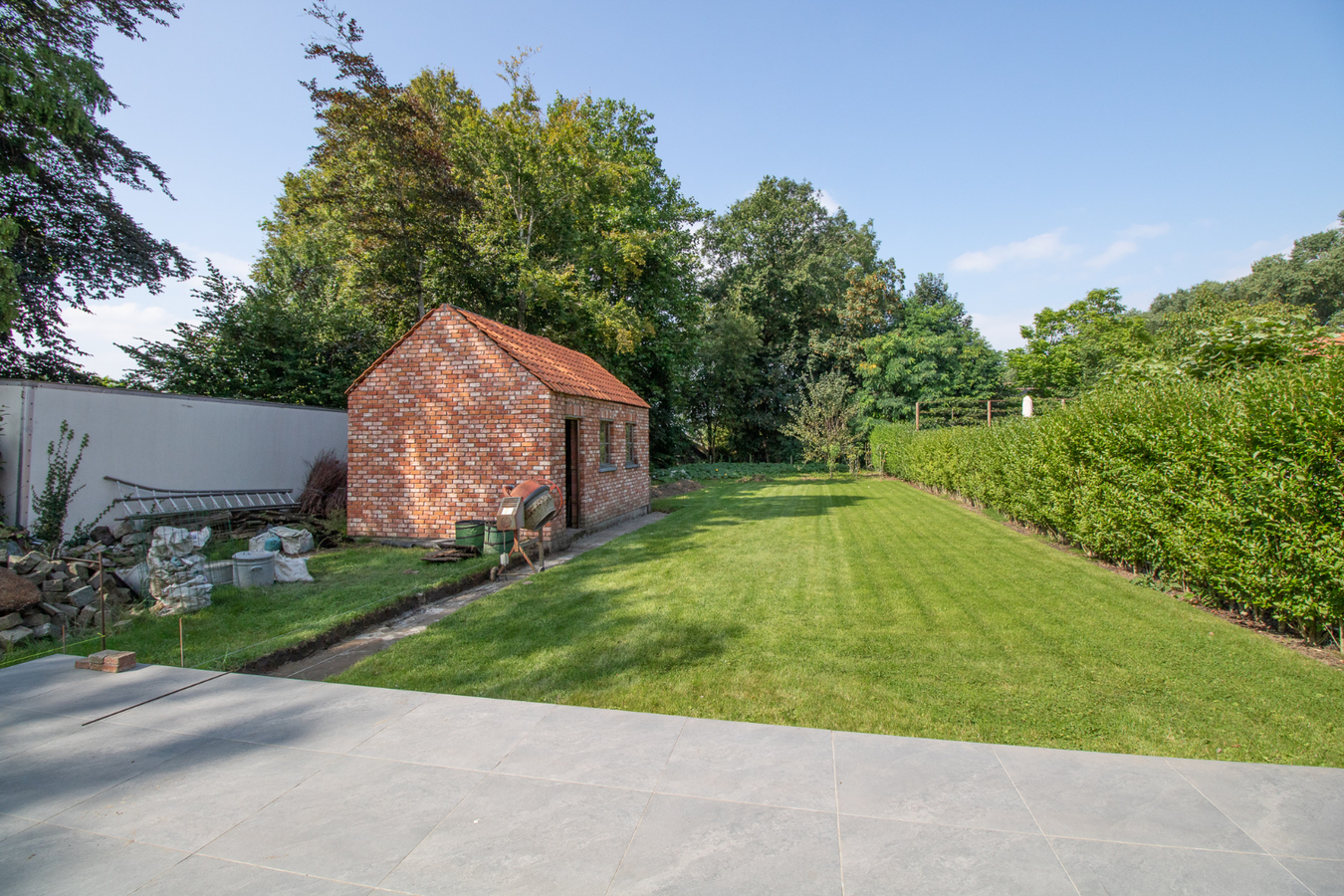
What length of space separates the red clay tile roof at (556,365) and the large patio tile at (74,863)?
828 cm

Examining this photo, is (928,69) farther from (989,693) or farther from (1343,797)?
(1343,797)

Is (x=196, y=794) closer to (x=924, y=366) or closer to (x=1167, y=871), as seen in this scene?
(x=1167, y=871)

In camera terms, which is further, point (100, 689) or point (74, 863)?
point (100, 689)

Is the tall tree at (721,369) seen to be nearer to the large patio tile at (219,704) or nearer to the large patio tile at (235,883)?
the large patio tile at (219,704)

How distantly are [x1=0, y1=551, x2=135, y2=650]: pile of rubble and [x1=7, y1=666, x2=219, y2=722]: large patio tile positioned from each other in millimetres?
1361

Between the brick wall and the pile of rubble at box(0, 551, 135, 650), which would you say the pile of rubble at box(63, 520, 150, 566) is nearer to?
the pile of rubble at box(0, 551, 135, 650)

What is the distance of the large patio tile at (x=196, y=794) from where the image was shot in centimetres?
263

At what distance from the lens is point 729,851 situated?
2.40 metres

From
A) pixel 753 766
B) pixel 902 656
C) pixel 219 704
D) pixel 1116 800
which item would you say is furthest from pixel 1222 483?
pixel 219 704

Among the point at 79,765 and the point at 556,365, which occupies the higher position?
the point at 556,365

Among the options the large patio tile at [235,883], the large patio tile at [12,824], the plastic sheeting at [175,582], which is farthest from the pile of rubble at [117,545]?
the large patio tile at [235,883]

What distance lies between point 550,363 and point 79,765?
975 cm

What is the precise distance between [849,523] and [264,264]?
28.0 m

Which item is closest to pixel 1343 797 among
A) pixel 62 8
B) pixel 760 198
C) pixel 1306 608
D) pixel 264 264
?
pixel 1306 608
